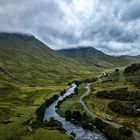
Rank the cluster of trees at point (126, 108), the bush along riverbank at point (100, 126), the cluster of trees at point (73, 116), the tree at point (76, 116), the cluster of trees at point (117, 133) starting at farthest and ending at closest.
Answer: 1. the cluster of trees at point (126, 108)
2. the cluster of trees at point (73, 116)
3. the tree at point (76, 116)
4. the bush along riverbank at point (100, 126)
5. the cluster of trees at point (117, 133)

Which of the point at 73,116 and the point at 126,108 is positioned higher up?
the point at 126,108

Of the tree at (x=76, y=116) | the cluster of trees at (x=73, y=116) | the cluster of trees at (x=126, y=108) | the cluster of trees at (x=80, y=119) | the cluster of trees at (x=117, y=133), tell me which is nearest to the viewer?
the cluster of trees at (x=117, y=133)

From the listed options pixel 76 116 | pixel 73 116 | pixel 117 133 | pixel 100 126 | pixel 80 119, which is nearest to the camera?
pixel 117 133

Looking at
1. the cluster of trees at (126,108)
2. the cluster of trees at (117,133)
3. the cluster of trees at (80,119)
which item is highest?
the cluster of trees at (126,108)

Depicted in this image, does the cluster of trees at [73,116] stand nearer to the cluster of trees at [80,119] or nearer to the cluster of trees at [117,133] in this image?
the cluster of trees at [80,119]

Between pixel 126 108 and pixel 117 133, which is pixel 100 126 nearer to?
pixel 117 133

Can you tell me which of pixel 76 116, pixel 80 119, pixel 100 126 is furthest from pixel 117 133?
pixel 76 116

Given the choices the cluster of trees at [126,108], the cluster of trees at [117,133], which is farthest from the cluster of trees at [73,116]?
the cluster of trees at [117,133]

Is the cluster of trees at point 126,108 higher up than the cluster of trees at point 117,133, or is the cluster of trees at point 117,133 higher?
the cluster of trees at point 126,108

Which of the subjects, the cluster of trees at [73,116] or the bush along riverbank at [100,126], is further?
the cluster of trees at [73,116]
